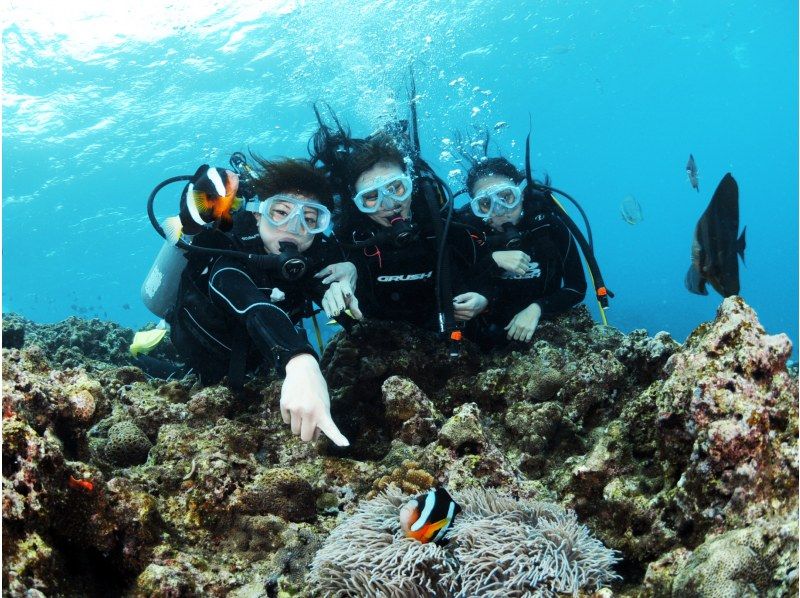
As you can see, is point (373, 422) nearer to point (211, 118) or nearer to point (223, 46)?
point (223, 46)

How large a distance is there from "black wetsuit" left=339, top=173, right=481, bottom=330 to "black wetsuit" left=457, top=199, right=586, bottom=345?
341mm

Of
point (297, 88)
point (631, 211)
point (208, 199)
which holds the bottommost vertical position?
point (208, 199)

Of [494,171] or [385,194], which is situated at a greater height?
[494,171]

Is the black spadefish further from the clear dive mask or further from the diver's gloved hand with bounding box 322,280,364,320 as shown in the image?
the clear dive mask

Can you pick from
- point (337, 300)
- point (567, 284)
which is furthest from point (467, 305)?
point (567, 284)

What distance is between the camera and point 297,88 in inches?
977

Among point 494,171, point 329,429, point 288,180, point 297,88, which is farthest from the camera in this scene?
point 297,88

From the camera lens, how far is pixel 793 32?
4244cm

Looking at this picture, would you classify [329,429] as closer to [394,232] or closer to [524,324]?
[394,232]

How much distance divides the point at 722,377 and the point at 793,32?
2260 inches

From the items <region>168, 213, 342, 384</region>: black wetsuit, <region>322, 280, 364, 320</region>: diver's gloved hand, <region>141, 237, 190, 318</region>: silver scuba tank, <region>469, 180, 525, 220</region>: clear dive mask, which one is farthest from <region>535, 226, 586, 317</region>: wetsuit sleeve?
<region>141, 237, 190, 318</region>: silver scuba tank

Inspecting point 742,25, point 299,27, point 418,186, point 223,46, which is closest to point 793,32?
point 742,25

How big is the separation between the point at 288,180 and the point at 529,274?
9.77 ft

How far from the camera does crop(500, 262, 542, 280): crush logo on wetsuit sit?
5484 mm
